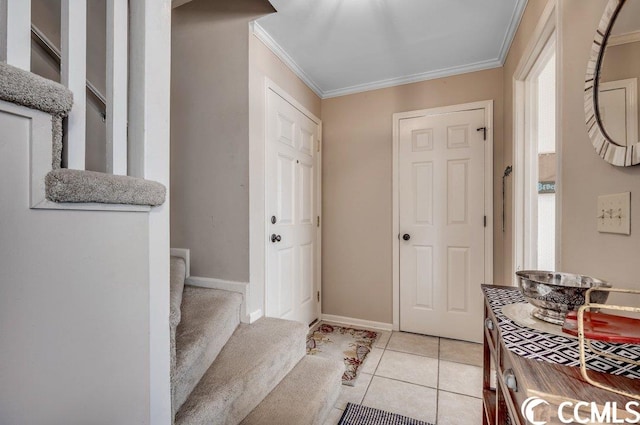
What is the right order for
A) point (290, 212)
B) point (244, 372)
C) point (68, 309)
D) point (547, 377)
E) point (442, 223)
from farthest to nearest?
point (442, 223)
point (290, 212)
point (244, 372)
point (68, 309)
point (547, 377)

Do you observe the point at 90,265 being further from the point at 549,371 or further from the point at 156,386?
the point at 549,371

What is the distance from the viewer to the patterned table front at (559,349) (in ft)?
1.80

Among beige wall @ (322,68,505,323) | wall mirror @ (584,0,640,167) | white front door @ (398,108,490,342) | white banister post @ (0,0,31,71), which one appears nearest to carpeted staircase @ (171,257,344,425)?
white banister post @ (0,0,31,71)

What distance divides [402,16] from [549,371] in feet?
Result: 6.57

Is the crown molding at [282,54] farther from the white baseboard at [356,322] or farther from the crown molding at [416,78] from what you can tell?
the white baseboard at [356,322]

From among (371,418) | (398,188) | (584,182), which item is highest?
(398,188)

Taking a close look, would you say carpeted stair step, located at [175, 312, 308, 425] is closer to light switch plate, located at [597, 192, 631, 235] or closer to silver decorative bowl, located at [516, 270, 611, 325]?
silver decorative bowl, located at [516, 270, 611, 325]

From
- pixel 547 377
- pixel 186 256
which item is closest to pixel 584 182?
pixel 547 377

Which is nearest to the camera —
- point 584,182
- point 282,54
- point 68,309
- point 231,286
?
point 68,309

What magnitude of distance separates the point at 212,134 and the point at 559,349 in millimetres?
2000

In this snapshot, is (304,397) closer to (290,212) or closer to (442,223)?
(290,212)

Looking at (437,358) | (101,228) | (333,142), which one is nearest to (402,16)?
(333,142)

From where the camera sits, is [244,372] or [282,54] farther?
[282,54]

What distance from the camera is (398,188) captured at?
260cm
